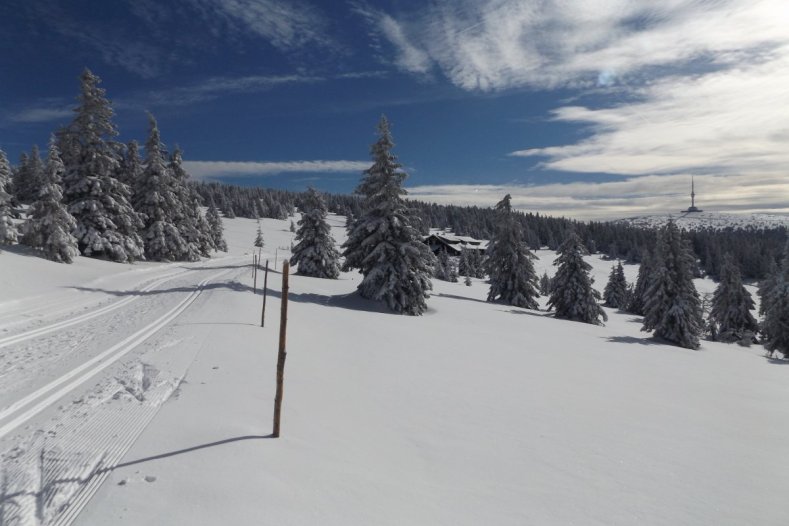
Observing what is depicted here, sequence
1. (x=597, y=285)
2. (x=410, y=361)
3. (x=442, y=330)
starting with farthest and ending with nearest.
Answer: (x=597, y=285), (x=442, y=330), (x=410, y=361)

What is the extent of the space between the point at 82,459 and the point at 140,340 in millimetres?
7601

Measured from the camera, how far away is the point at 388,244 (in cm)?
2486

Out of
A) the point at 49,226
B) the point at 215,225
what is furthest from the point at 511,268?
the point at 215,225

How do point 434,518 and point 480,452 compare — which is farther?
point 480,452

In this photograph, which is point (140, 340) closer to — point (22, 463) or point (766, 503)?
point (22, 463)

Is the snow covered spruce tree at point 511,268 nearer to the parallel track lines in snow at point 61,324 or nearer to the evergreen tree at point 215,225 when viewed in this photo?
the parallel track lines in snow at point 61,324

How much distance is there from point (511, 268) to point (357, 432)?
1284 inches

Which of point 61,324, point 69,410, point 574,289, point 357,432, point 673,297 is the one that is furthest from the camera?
point 574,289

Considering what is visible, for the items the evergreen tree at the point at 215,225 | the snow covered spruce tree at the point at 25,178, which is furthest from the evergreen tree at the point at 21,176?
the evergreen tree at the point at 215,225

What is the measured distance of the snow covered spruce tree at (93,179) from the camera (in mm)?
32656

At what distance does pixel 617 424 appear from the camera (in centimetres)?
840

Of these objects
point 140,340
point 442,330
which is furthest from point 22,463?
point 442,330

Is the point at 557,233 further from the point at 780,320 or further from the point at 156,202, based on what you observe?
the point at 156,202

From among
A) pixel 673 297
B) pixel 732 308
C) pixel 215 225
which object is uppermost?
pixel 215 225
